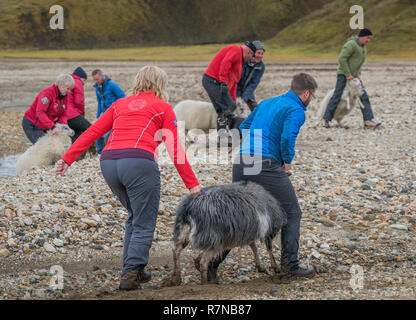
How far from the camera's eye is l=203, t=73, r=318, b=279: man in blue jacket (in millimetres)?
4828

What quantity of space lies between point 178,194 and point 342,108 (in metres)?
6.73

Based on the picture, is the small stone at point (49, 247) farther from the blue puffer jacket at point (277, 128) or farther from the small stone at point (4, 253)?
the blue puffer jacket at point (277, 128)

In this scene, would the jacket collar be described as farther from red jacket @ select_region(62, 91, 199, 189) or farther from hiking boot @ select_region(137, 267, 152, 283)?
hiking boot @ select_region(137, 267, 152, 283)

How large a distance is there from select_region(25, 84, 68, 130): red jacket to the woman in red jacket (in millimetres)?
5870

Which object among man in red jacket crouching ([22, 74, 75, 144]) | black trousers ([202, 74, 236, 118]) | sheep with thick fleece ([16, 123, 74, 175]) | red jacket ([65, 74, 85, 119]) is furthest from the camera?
red jacket ([65, 74, 85, 119])

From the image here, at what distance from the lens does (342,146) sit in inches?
438

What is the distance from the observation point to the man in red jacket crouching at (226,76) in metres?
9.59

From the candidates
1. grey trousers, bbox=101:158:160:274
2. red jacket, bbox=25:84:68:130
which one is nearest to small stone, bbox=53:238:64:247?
grey trousers, bbox=101:158:160:274

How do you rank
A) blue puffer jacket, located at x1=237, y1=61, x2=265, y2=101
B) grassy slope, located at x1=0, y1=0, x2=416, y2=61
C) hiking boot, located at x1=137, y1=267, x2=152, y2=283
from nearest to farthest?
hiking boot, located at x1=137, y1=267, x2=152, y2=283 < blue puffer jacket, located at x1=237, y1=61, x2=265, y2=101 < grassy slope, located at x1=0, y1=0, x2=416, y2=61

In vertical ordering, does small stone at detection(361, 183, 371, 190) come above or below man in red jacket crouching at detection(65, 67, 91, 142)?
below

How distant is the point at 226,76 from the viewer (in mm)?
9742

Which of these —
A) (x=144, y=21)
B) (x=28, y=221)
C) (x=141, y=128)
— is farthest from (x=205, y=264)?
(x=144, y=21)
